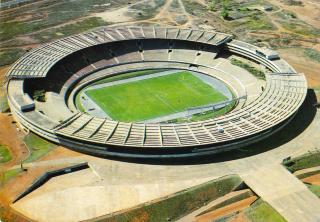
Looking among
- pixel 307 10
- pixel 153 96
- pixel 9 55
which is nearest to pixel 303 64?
pixel 153 96

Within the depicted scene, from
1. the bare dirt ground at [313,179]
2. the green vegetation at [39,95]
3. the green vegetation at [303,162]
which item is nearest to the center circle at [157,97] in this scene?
the green vegetation at [39,95]

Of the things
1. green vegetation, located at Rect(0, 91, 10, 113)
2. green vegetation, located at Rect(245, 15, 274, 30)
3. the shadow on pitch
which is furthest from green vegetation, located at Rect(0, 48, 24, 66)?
green vegetation, located at Rect(245, 15, 274, 30)

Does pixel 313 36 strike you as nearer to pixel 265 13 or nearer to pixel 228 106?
pixel 265 13

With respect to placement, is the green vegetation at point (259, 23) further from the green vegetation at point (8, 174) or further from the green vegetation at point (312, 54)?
the green vegetation at point (8, 174)

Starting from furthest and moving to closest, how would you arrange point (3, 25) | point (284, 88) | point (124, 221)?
point (3, 25) < point (284, 88) < point (124, 221)

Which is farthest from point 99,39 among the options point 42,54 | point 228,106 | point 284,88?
point 284,88

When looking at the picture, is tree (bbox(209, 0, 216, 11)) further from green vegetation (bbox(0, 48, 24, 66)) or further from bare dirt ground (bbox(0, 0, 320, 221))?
green vegetation (bbox(0, 48, 24, 66))
